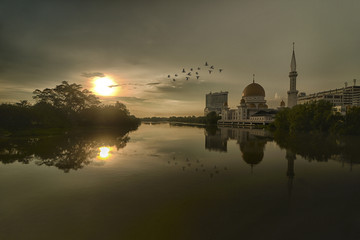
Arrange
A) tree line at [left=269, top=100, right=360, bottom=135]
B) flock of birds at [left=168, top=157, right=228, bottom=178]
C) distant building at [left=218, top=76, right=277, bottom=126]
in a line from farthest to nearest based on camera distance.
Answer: distant building at [left=218, top=76, right=277, bottom=126], tree line at [left=269, top=100, right=360, bottom=135], flock of birds at [left=168, top=157, right=228, bottom=178]

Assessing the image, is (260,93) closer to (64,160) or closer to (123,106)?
(123,106)

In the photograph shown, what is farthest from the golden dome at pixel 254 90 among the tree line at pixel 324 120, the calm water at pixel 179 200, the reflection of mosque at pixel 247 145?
the calm water at pixel 179 200

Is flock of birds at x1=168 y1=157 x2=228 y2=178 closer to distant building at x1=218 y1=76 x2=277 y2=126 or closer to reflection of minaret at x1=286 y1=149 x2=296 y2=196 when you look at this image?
reflection of minaret at x1=286 y1=149 x2=296 y2=196

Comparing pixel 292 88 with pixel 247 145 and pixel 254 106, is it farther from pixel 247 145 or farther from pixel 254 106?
pixel 247 145

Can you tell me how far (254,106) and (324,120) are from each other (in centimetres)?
6577

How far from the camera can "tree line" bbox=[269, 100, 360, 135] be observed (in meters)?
53.4

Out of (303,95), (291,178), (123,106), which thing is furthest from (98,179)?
(303,95)

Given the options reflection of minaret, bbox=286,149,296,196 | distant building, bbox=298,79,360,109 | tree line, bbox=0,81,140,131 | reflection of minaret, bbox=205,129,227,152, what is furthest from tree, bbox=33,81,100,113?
distant building, bbox=298,79,360,109

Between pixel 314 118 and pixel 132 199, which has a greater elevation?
pixel 314 118

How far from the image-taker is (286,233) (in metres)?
9.14

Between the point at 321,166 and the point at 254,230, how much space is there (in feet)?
59.8

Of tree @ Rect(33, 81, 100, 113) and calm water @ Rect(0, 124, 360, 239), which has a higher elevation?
tree @ Rect(33, 81, 100, 113)

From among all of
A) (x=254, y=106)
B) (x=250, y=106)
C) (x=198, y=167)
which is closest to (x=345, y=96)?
(x=254, y=106)

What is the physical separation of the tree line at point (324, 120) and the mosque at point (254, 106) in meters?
42.8
